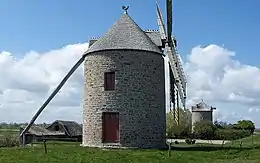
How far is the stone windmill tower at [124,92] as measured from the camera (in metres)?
31.0

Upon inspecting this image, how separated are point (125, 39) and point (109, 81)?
10.9 feet

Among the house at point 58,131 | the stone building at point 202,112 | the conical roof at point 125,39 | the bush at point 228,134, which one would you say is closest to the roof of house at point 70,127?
the house at point 58,131

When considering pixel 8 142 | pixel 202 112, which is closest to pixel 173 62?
pixel 8 142

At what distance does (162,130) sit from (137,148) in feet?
10.3

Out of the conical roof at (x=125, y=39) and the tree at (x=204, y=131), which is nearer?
the conical roof at (x=125, y=39)

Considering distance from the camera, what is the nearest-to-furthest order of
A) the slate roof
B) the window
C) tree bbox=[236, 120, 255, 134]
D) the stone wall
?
the stone wall
the window
the slate roof
tree bbox=[236, 120, 255, 134]

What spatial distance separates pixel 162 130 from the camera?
3294 cm

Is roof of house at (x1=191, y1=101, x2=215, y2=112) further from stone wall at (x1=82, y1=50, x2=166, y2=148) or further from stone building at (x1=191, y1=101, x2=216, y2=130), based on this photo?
stone wall at (x1=82, y1=50, x2=166, y2=148)

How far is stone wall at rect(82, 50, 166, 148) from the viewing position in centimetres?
3092

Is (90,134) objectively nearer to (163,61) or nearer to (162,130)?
(162,130)

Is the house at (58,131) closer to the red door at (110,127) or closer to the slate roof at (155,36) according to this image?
the red door at (110,127)

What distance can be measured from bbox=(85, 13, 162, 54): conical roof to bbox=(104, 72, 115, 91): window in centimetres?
189

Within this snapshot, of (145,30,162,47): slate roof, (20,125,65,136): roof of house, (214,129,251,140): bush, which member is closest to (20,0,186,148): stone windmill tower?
(145,30,162,47): slate roof

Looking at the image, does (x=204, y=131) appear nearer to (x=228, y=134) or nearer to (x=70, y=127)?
(x=228, y=134)
